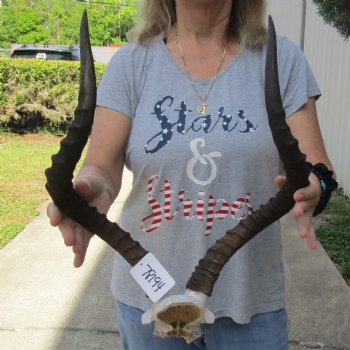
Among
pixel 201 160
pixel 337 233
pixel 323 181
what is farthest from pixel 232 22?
pixel 337 233

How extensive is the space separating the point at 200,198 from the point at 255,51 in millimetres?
616

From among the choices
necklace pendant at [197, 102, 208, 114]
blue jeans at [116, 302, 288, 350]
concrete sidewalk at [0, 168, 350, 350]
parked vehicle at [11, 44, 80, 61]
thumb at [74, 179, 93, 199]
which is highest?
necklace pendant at [197, 102, 208, 114]

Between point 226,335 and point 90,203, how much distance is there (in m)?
0.73

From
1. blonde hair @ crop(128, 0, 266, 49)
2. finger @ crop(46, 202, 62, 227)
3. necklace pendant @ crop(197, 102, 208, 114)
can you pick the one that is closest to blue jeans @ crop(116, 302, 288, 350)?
finger @ crop(46, 202, 62, 227)

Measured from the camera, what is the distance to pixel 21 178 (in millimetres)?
9664

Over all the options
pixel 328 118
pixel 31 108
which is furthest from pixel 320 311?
pixel 31 108

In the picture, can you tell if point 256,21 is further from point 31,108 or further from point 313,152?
point 31,108

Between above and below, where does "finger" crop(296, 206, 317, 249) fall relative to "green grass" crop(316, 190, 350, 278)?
above

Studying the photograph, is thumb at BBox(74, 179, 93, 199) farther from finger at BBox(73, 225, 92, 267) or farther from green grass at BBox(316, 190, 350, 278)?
green grass at BBox(316, 190, 350, 278)

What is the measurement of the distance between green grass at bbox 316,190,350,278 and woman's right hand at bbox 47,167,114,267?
4.04 meters

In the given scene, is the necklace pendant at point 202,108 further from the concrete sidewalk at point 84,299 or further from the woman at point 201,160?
the concrete sidewalk at point 84,299

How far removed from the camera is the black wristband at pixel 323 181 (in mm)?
1970

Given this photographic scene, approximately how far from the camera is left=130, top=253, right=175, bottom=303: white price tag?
5.62 feet


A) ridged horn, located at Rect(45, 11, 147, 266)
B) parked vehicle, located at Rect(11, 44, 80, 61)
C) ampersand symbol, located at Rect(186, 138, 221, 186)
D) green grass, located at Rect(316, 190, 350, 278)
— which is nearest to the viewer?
ridged horn, located at Rect(45, 11, 147, 266)
